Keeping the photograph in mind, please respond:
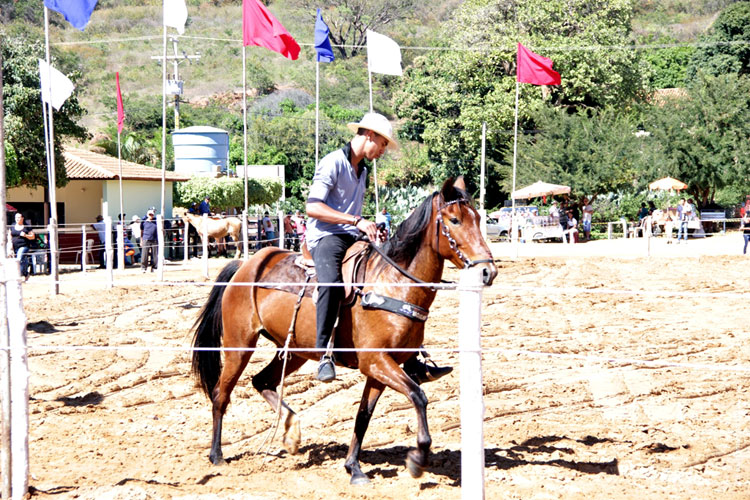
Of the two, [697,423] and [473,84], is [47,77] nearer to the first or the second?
[697,423]

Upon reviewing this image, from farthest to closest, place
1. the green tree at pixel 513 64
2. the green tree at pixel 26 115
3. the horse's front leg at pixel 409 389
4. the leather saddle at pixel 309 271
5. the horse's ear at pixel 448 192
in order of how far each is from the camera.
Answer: the green tree at pixel 513 64 → the green tree at pixel 26 115 → the leather saddle at pixel 309 271 → the horse's ear at pixel 448 192 → the horse's front leg at pixel 409 389

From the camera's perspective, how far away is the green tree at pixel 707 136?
36625mm

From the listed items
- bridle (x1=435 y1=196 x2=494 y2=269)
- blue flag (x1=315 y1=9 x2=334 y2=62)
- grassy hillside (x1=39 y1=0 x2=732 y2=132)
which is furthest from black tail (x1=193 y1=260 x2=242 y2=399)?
grassy hillside (x1=39 y1=0 x2=732 y2=132)

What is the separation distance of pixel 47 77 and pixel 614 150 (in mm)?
27504

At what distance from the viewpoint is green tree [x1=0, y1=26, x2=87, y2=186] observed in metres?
24.0

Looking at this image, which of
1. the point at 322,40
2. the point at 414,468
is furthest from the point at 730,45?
the point at 414,468

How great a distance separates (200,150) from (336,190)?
3236 cm

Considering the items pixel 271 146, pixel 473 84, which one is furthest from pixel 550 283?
pixel 271 146

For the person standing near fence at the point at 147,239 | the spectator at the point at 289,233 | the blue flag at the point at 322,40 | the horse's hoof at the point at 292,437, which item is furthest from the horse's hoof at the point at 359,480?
the spectator at the point at 289,233

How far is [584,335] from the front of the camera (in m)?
12.0

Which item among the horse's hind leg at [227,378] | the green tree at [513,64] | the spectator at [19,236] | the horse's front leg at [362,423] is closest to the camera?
the horse's front leg at [362,423]

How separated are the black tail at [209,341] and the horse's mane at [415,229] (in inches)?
71.8

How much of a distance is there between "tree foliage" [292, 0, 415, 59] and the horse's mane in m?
79.7

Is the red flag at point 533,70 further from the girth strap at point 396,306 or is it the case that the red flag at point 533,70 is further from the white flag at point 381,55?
the girth strap at point 396,306
